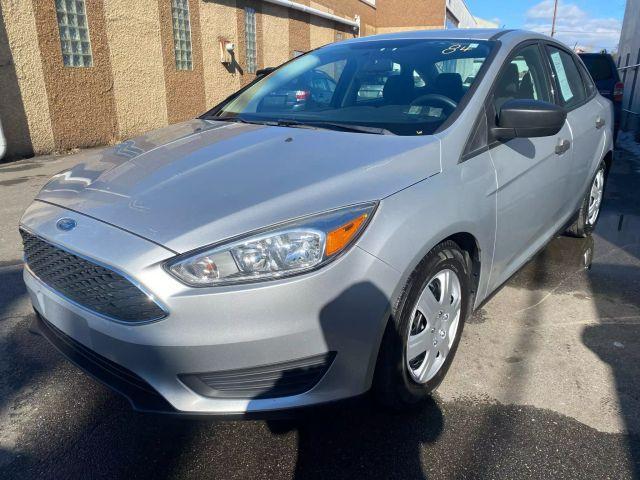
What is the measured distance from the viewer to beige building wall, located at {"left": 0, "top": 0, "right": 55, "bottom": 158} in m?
8.07

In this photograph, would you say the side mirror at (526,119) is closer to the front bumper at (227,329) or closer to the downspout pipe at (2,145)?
the front bumper at (227,329)

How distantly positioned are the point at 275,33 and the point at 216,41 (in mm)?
3442

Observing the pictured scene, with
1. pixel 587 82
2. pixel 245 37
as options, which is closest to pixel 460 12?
pixel 245 37

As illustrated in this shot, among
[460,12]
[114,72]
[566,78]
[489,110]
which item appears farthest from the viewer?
[460,12]

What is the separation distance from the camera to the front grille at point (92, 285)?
5.50ft

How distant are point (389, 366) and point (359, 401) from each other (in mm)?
173

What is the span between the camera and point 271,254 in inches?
67.0

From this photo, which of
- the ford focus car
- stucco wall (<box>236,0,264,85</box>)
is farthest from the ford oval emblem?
stucco wall (<box>236,0,264,85</box>)

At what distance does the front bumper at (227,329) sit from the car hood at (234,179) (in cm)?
12

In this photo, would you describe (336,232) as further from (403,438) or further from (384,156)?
(403,438)

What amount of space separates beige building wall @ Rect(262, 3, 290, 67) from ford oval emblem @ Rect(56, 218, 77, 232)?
1452cm

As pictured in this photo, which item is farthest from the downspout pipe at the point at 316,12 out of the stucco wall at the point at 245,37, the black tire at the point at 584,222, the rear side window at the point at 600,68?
the black tire at the point at 584,222

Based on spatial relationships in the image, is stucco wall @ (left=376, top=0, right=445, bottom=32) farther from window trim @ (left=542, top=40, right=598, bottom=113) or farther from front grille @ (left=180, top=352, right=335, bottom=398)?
front grille @ (left=180, top=352, right=335, bottom=398)

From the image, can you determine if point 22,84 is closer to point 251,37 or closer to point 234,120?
point 234,120
